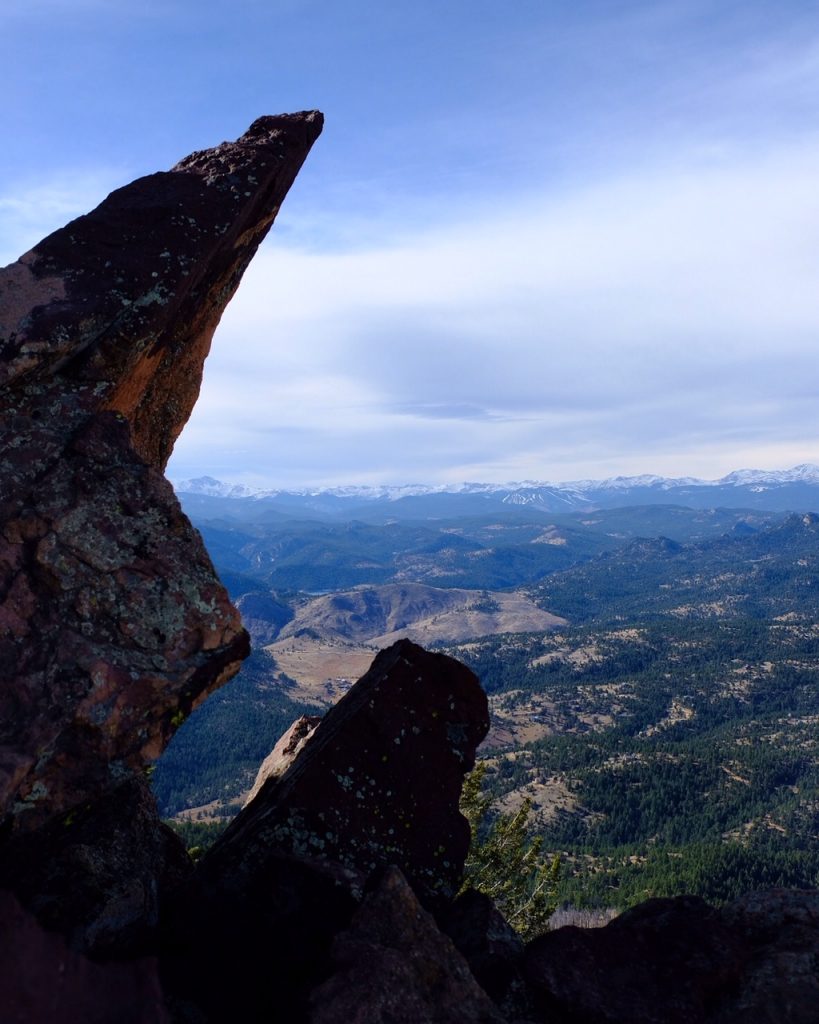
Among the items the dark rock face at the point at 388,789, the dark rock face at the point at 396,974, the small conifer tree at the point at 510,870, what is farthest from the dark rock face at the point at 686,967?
the small conifer tree at the point at 510,870

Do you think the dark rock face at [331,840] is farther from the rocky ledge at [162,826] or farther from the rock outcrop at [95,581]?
the rock outcrop at [95,581]

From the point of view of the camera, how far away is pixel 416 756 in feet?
51.1

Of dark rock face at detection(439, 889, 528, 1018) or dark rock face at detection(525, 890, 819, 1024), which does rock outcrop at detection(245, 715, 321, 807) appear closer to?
dark rock face at detection(439, 889, 528, 1018)

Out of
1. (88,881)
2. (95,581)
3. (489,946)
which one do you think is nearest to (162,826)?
(88,881)

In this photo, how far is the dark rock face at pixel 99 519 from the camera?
35.3 feet

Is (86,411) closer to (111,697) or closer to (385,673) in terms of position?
(111,697)

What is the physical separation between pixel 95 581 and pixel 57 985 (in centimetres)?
612

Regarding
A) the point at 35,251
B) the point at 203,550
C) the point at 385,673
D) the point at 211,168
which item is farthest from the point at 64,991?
the point at 211,168

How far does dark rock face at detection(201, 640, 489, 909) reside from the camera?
14.0 m

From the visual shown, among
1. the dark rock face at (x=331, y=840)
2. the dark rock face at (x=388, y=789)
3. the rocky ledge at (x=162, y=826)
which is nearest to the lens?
the rocky ledge at (x=162, y=826)

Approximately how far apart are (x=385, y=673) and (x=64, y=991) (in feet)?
31.1

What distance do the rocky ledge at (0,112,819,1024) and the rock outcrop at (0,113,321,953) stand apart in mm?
43

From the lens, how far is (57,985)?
7.64 meters

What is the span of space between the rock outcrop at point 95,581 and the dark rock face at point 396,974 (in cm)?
415
